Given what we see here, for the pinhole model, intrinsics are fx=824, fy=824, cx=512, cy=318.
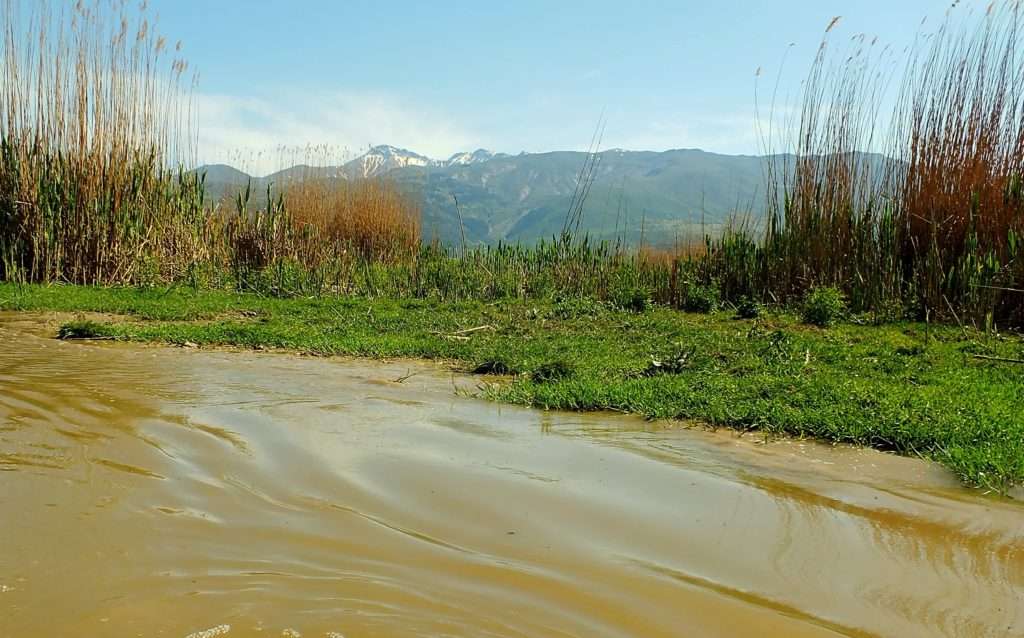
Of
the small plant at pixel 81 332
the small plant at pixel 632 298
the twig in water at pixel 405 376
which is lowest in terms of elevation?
the small plant at pixel 81 332

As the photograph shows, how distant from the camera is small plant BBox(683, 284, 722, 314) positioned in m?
11.1

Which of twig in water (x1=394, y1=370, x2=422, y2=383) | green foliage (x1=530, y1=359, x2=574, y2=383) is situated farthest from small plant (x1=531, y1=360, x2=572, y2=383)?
twig in water (x1=394, y1=370, x2=422, y2=383)

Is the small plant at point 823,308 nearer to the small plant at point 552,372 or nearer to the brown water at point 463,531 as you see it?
the small plant at point 552,372

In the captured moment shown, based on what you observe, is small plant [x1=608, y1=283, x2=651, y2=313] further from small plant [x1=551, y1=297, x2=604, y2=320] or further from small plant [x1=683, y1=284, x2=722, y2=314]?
small plant [x1=683, y1=284, x2=722, y2=314]

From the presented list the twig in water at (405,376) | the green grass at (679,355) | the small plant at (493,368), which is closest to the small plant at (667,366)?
the green grass at (679,355)

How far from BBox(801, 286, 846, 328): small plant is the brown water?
215 inches

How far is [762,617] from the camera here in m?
2.24

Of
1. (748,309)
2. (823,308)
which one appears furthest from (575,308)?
(823,308)

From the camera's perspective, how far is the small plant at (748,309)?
10459mm

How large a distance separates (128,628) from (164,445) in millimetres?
1933

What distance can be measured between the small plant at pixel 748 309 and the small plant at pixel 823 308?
0.70 m

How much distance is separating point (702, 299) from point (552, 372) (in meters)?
5.46

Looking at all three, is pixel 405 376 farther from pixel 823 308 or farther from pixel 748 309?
pixel 748 309

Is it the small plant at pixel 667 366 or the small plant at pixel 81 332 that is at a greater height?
the small plant at pixel 667 366
